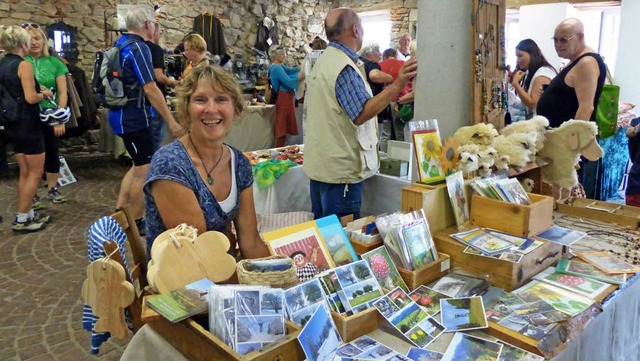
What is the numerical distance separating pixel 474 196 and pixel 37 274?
2891 mm

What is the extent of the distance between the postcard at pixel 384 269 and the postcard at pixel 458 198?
45 cm

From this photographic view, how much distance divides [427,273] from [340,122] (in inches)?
40.1

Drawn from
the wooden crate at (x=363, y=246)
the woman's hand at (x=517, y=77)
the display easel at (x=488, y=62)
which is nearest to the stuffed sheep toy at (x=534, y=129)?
the display easel at (x=488, y=62)

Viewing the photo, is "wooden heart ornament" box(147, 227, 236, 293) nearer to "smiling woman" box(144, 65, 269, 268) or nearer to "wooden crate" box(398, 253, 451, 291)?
"smiling woman" box(144, 65, 269, 268)

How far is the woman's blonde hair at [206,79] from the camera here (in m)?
1.71

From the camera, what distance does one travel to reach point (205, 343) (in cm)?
106

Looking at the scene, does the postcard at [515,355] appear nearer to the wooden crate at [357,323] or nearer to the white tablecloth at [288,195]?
the wooden crate at [357,323]

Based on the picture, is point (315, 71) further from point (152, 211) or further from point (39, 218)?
point (39, 218)

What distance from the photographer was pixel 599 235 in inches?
81.5

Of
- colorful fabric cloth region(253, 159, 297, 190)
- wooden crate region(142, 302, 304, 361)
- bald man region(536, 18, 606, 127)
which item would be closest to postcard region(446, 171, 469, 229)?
wooden crate region(142, 302, 304, 361)

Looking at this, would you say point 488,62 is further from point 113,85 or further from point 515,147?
point 113,85

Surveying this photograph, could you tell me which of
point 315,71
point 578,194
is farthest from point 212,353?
point 578,194

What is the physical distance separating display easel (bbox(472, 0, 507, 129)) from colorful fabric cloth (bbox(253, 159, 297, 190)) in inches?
61.2

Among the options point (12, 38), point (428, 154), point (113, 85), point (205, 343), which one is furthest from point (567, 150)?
point (12, 38)
